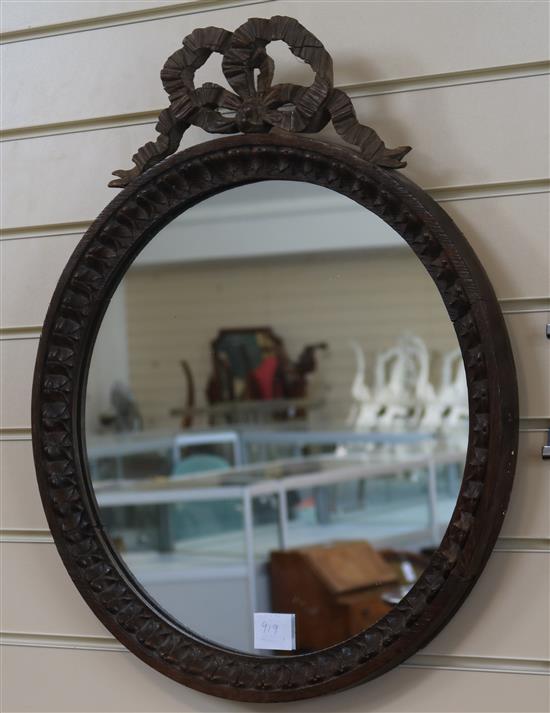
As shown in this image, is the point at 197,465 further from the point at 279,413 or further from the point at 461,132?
the point at 461,132

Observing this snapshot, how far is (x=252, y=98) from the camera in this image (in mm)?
1185

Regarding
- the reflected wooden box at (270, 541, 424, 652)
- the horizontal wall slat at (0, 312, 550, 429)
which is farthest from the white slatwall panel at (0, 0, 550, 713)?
the reflected wooden box at (270, 541, 424, 652)

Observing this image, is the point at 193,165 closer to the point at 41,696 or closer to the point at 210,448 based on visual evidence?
the point at 41,696

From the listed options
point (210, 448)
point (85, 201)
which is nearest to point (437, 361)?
point (210, 448)

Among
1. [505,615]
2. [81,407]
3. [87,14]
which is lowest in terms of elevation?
[505,615]

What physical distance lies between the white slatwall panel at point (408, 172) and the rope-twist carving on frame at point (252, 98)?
7 cm

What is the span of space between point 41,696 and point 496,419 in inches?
30.3

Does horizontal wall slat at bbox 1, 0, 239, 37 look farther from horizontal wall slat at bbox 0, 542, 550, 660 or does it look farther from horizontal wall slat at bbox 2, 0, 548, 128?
horizontal wall slat at bbox 0, 542, 550, 660

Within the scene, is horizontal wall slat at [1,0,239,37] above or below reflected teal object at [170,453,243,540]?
above

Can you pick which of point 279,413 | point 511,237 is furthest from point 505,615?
point 279,413

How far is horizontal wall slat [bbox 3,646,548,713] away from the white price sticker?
0.25 feet

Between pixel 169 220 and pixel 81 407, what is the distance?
0.28m

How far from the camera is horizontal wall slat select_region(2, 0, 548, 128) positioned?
3.73ft

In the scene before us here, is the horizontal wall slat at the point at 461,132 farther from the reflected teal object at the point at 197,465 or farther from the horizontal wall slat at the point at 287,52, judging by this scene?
the reflected teal object at the point at 197,465
